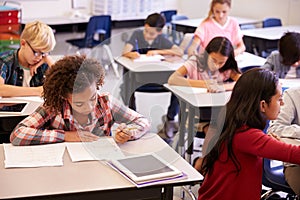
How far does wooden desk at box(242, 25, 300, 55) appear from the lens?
536 cm

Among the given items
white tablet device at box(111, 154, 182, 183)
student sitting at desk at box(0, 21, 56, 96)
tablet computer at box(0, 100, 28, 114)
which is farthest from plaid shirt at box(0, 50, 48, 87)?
white tablet device at box(111, 154, 182, 183)

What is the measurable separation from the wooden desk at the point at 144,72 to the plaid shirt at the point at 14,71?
2.52ft

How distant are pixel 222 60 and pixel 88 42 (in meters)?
2.88

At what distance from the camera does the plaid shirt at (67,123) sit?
232 centimetres

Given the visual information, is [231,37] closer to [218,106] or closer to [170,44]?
[170,44]

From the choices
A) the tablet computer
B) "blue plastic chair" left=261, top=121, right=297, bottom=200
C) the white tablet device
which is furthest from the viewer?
the tablet computer

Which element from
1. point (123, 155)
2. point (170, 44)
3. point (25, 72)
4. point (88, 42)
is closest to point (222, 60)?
point (170, 44)

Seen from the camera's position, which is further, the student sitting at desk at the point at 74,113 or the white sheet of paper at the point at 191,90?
the white sheet of paper at the point at 191,90

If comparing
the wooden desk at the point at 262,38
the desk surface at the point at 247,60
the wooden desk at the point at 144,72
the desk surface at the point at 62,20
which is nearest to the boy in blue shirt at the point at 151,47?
the wooden desk at the point at 144,72

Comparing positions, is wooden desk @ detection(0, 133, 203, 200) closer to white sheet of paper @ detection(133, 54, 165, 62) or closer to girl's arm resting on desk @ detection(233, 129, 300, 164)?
girl's arm resting on desk @ detection(233, 129, 300, 164)

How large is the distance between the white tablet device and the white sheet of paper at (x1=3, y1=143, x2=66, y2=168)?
0.25 m

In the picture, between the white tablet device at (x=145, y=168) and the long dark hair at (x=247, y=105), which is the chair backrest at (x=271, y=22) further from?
the white tablet device at (x=145, y=168)

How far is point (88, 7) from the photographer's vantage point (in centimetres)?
704

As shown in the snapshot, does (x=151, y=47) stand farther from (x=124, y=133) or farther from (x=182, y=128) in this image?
(x=124, y=133)
